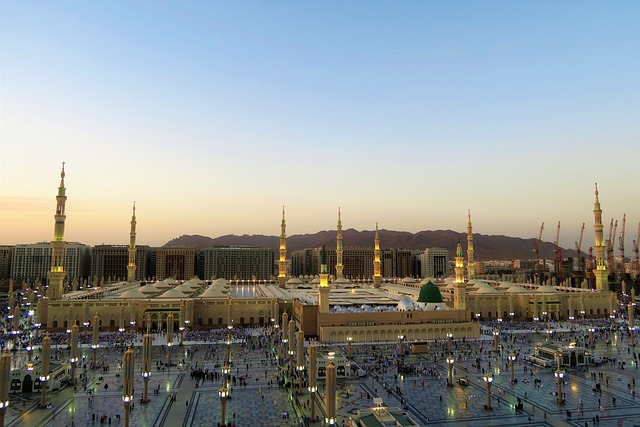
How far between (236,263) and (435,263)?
6513cm

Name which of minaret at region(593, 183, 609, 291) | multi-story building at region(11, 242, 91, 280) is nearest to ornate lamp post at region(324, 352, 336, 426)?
minaret at region(593, 183, 609, 291)

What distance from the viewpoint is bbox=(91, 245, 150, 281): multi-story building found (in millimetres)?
135250

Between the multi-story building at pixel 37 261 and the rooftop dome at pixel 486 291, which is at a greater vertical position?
the multi-story building at pixel 37 261

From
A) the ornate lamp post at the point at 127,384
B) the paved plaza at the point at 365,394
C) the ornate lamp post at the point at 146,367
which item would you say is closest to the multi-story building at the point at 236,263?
the paved plaza at the point at 365,394

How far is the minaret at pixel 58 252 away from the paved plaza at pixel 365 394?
15.2m

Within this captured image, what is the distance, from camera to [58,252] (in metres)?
59.2

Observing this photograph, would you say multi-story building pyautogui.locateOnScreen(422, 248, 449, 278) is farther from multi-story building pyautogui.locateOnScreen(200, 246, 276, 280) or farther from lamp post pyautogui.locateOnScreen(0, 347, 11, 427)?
lamp post pyautogui.locateOnScreen(0, 347, 11, 427)

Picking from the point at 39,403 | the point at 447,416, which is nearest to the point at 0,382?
the point at 39,403

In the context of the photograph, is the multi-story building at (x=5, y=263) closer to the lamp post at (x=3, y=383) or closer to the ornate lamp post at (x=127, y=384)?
the lamp post at (x=3, y=383)

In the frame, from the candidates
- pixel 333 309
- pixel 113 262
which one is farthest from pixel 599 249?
pixel 113 262

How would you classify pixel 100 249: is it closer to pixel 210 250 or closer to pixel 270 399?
pixel 210 250

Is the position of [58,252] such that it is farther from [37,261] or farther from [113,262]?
[37,261]

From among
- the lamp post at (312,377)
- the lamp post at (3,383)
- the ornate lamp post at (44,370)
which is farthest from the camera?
the ornate lamp post at (44,370)

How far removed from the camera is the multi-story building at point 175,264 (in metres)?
138
